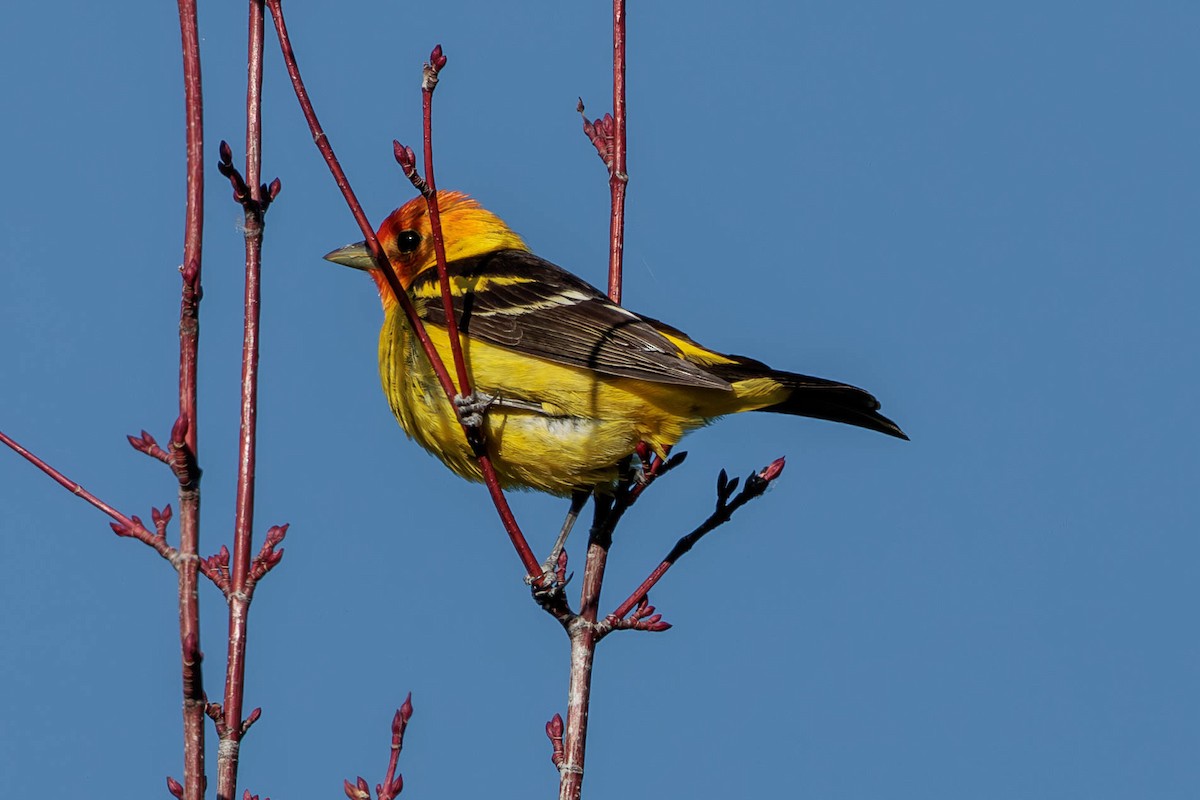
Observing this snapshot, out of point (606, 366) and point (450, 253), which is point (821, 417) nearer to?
point (606, 366)

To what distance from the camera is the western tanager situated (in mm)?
5598

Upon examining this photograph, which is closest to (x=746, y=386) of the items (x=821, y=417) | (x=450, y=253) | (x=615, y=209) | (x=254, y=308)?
(x=821, y=417)

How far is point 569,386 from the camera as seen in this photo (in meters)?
5.65

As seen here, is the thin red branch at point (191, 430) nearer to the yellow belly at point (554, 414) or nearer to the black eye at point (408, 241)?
the yellow belly at point (554, 414)

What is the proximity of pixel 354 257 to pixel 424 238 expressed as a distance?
0.41 meters

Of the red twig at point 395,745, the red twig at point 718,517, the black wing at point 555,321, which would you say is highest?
the black wing at point 555,321

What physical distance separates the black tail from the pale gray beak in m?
2.15

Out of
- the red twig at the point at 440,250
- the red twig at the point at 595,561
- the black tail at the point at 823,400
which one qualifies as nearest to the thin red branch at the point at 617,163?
the red twig at the point at 595,561

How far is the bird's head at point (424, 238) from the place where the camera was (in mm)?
6984

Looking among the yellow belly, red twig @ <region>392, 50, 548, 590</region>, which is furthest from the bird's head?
red twig @ <region>392, 50, 548, 590</region>

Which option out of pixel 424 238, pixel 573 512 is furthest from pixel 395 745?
pixel 424 238

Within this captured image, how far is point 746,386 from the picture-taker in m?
5.79

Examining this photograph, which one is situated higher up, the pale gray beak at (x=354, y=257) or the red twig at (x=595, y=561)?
the pale gray beak at (x=354, y=257)

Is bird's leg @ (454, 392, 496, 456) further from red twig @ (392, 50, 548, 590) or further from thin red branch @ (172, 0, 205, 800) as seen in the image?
thin red branch @ (172, 0, 205, 800)
